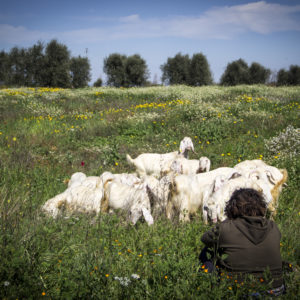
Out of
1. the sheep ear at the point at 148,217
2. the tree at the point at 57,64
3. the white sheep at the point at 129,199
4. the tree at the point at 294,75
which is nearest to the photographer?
the sheep ear at the point at 148,217

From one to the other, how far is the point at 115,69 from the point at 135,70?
111 inches

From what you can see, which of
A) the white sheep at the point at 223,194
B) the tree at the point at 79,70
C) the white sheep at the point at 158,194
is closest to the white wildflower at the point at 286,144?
the white sheep at the point at 223,194

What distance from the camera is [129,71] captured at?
36812mm

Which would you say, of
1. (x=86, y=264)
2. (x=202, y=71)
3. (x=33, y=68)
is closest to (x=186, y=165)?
(x=86, y=264)

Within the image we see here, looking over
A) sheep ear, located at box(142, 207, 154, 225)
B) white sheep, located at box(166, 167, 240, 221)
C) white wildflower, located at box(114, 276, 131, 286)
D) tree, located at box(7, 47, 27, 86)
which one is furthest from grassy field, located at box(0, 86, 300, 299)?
tree, located at box(7, 47, 27, 86)

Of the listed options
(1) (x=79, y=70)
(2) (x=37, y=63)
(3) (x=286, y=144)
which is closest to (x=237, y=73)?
(1) (x=79, y=70)

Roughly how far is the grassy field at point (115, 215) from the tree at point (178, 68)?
23.1 metres

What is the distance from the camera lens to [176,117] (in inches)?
448

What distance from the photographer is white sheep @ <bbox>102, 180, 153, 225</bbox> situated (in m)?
4.22

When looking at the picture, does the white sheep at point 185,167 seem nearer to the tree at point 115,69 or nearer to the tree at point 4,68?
the tree at point 115,69

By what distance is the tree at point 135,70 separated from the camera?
119 feet

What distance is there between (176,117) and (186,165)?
17.3 ft

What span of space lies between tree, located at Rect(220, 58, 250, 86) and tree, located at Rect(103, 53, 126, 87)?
1289 centimetres

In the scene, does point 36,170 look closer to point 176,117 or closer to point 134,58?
point 176,117
